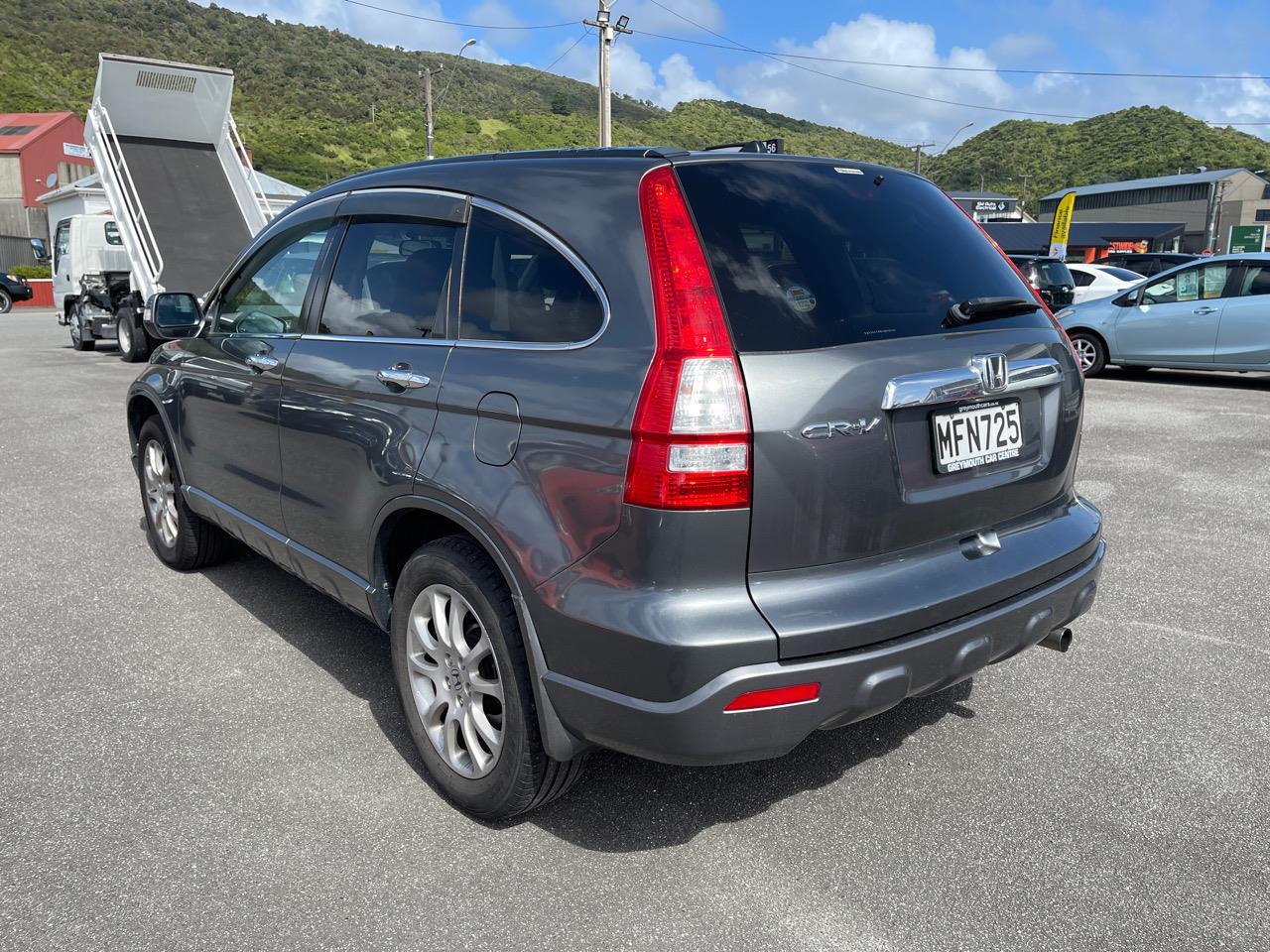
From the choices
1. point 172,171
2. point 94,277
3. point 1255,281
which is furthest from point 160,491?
point 94,277

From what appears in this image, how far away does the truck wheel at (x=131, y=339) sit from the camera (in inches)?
591

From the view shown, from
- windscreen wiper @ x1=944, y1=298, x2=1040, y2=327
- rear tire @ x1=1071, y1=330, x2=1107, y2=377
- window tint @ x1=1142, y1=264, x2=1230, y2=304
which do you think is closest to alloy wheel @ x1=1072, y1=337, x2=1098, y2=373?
rear tire @ x1=1071, y1=330, x2=1107, y2=377

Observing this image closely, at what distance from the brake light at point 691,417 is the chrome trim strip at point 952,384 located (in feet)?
1.38

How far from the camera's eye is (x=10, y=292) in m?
31.6

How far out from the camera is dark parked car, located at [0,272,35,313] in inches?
1226

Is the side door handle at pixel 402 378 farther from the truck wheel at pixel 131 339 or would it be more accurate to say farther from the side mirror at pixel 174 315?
the truck wheel at pixel 131 339

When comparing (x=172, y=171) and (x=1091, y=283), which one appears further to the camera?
(x=1091, y=283)

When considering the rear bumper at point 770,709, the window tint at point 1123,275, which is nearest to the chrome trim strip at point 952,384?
A: the rear bumper at point 770,709

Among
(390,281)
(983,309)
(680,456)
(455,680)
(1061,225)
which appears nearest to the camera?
(680,456)

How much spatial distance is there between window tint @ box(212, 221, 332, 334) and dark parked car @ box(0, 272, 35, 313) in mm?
33002

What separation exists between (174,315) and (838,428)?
3.48 metres

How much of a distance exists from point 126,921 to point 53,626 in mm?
2302

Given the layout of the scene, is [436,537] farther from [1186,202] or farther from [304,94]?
[1186,202]

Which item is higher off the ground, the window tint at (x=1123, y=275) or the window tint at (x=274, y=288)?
the window tint at (x=274, y=288)
